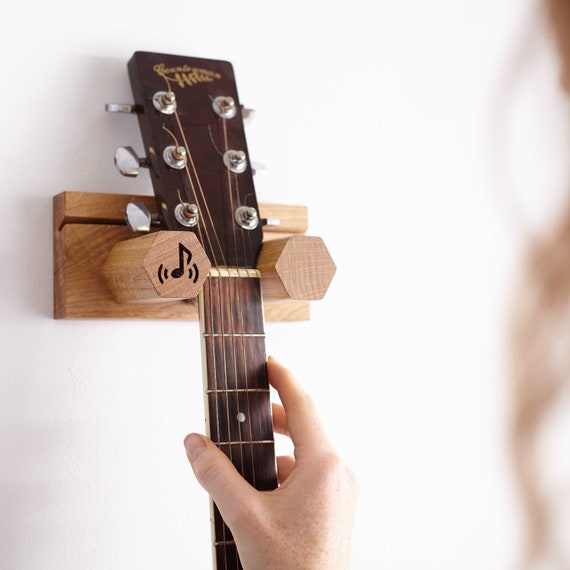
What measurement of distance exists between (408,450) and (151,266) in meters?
0.51

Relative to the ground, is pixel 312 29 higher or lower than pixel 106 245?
higher

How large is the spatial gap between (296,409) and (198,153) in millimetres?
312

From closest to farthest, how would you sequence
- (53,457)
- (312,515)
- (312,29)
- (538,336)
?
1. (312,515)
2. (53,457)
3. (312,29)
4. (538,336)

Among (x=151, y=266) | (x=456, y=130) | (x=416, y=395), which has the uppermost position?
(x=456, y=130)

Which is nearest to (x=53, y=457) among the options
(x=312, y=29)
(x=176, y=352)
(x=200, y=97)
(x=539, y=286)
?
(x=176, y=352)

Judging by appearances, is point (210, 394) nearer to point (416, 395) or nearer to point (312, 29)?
point (416, 395)

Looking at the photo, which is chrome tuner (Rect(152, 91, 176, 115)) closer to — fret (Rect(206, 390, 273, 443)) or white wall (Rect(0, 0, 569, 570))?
white wall (Rect(0, 0, 569, 570))

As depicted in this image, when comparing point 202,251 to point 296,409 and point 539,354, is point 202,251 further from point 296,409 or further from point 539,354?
point 539,354

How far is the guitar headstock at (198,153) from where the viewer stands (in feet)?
3.24

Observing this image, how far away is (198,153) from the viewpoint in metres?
1.02

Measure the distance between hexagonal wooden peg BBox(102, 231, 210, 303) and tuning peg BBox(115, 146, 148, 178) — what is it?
91 mm

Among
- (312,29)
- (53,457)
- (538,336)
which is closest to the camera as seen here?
(53,457)

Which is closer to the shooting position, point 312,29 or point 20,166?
point 20,166

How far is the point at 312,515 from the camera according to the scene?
0.86 meters
